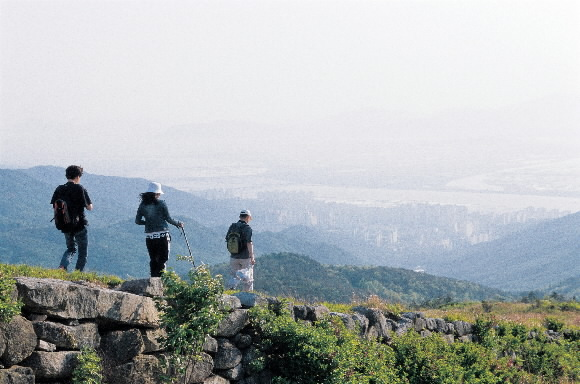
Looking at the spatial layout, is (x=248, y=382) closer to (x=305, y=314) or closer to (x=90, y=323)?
(x=305, y=314)

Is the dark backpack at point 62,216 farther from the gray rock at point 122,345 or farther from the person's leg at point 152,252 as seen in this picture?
the gray rock at point 122,345

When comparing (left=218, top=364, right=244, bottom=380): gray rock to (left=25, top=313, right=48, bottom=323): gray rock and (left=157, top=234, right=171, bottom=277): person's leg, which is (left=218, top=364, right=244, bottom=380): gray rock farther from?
(left=25, top=313, right=48, bottom=323): gray rock

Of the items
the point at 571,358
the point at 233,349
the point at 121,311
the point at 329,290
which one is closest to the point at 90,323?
the point at 121,311

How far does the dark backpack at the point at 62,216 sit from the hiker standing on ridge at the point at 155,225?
1340 mm

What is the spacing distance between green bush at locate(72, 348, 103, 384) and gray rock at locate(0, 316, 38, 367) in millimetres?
697

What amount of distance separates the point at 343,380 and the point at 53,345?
5.35 metres

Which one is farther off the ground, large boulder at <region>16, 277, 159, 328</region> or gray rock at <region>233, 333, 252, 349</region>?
large boulder at <region>16, 277, 159, 328</region>

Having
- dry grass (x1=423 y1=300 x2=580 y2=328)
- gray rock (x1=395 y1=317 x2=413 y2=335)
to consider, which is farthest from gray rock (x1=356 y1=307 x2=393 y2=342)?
dry grass (x1=423 y1=300 x2=580 y2=328)

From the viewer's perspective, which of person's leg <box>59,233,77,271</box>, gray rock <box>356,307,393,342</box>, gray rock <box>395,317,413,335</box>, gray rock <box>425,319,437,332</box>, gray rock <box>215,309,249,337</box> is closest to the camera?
gray rock <box>215,309,249,337</box>

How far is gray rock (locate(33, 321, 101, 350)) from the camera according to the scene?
960cm

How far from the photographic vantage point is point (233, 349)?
12133 millimetres

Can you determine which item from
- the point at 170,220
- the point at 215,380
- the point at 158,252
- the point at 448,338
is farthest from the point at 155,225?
the point at 448,338

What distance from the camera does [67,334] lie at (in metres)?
9.76

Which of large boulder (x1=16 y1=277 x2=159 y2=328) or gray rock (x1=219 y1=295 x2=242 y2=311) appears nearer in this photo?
→ large boulder (x1=16 y1=277 x2=159 y2=328)
